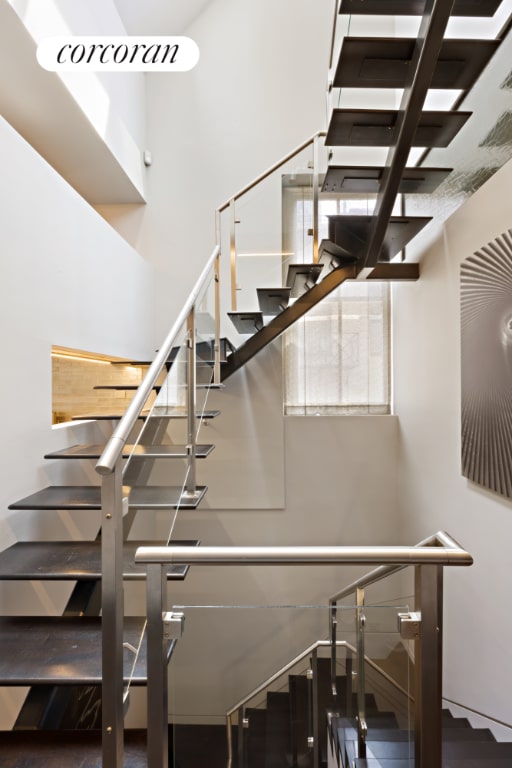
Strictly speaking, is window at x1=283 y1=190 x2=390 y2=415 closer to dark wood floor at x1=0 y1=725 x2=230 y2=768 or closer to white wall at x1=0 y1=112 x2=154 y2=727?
white wall at x1=0 y1=112 x2=154 y2=727

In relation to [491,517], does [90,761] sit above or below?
below

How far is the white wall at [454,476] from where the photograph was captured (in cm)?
234

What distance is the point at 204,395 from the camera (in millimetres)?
2949

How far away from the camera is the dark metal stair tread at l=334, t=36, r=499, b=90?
6.05ft

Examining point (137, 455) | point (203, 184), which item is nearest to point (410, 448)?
point (137, 455)

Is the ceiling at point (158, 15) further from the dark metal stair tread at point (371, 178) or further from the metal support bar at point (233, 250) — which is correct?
the dark metal stair tread at point (371, 178)

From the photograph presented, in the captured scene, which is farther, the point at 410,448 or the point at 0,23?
the point at 410,448

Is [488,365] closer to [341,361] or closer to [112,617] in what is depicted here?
[112,617]

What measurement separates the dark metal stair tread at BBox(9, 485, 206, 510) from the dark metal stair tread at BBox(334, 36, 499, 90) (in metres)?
2.07

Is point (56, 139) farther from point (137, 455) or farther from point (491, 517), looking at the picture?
point (491, 517)

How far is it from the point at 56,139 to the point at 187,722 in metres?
4.07

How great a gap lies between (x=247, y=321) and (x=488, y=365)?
186cm

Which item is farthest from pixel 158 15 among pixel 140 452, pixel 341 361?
pixel 140 452

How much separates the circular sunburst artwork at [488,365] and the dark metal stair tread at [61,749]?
6.56 ft
